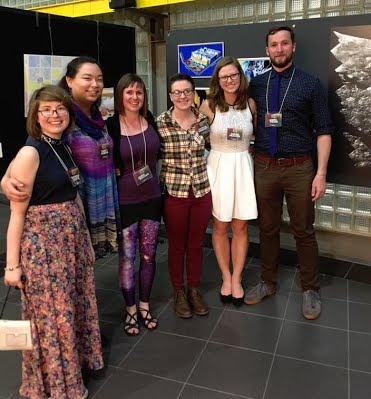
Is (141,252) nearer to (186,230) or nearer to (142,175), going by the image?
(186,230)

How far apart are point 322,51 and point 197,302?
1.78m

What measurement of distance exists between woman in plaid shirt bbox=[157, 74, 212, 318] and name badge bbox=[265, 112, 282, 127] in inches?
14.6

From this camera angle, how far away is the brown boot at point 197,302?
8.97 feet

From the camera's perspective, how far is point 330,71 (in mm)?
2740

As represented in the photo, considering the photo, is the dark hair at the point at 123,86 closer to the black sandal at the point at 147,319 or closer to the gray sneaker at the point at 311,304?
the black sandal at the point at 147,319

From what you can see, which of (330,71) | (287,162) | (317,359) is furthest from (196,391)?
(330,71)

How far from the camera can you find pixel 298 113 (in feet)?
8.34

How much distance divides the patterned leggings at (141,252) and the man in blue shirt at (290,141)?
0.75m

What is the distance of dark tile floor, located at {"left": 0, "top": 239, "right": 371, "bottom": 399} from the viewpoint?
2072 mm

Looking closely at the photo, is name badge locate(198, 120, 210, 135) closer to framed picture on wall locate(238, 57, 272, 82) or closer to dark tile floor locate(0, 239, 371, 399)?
framed picture on wall locate(238, 57, 272, 82)

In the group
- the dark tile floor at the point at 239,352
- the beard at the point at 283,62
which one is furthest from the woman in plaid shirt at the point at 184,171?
the beard at the point at 283,62

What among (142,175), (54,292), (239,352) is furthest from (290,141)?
(54,292)

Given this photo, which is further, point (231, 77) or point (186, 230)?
point (186, 230)

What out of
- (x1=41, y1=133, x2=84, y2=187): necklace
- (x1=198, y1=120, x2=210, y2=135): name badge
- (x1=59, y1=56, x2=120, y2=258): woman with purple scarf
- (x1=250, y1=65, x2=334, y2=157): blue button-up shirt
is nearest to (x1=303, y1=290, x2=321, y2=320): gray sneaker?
(x1=250, y1=65, x2=334, y2=157): blue button-up shirt
